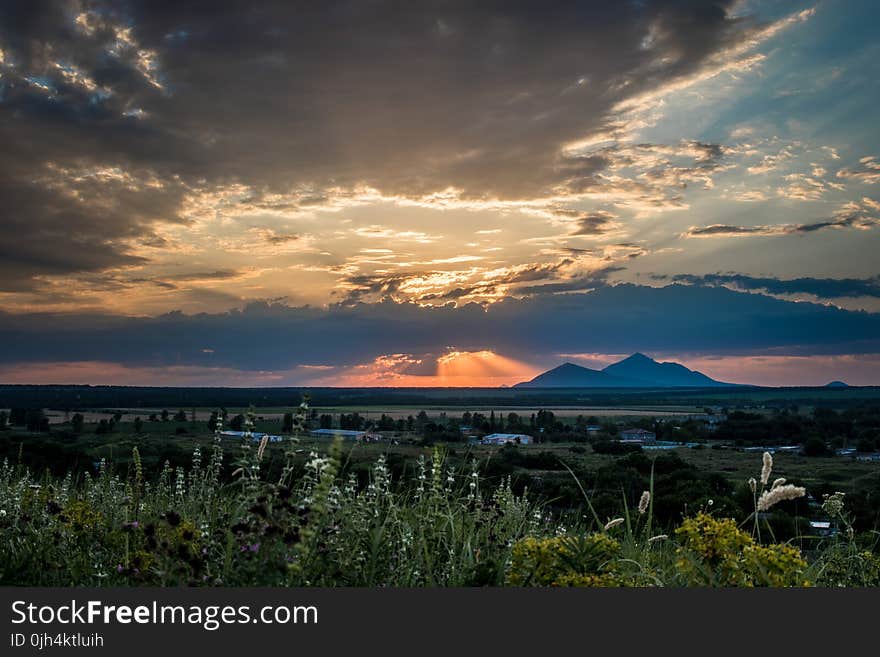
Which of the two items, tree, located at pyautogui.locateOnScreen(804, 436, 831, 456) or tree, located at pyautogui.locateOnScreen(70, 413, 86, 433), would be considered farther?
tree, located at pyautogui.locateOnScreen(804, 436, 831, 456)

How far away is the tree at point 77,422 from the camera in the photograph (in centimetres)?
6362

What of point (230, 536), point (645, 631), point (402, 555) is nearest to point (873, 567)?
point (645, 631)

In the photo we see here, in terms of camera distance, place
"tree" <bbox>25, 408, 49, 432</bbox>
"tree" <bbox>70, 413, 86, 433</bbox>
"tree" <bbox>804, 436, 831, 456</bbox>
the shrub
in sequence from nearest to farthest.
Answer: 1. the shrub
2. "tree" <bbox>25, 408, 49, 432</bbox>
3. "tree" <bbox>70, 413, 86, 433</bbox>
4. "tree" <bbox>804, 436, 831, 456</bbox>

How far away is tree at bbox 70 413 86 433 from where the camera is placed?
63616mm

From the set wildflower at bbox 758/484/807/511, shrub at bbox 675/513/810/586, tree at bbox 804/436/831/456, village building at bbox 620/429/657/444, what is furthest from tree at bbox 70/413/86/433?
tree at bbox 804/436/831/456

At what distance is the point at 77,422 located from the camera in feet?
219

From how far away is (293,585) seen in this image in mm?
5109

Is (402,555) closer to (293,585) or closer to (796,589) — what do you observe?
(293,585)

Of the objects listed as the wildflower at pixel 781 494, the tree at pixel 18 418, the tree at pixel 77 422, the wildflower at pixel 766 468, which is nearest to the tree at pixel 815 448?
the tree at pixel 77 422

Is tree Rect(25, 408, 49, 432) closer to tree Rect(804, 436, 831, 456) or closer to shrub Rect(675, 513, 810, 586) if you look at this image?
shrub Rect(675, 513, 810, 586)

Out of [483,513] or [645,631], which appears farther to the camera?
[483,513]

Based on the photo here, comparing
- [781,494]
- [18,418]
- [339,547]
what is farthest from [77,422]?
[781,494]

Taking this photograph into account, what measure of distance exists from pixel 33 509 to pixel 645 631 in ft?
24.7

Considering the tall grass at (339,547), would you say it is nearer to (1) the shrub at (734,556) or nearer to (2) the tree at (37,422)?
(1) the shrub at (734,556)
